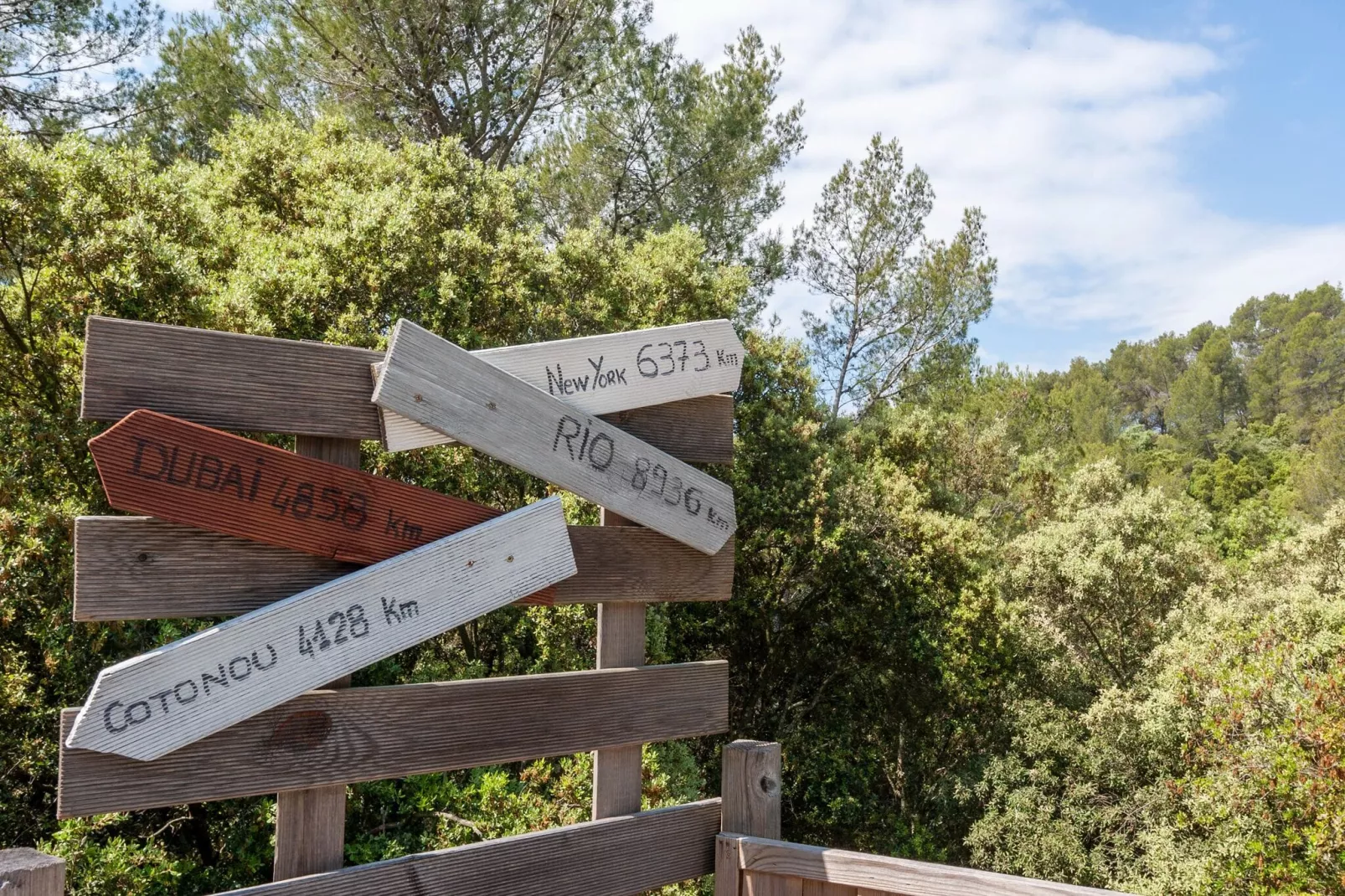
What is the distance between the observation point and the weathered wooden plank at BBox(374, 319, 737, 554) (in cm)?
168

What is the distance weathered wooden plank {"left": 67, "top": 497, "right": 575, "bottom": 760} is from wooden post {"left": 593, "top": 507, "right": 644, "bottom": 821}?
0.31 meters

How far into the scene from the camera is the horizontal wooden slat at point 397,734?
1.44 metres

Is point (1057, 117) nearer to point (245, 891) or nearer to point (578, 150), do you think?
point (578, 150)

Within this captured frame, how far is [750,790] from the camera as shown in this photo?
230 cm

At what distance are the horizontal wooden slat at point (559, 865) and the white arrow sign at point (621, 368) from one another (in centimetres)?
76

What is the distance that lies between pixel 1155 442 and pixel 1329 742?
3430cm

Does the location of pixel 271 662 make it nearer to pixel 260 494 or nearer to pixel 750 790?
pixel 260 494

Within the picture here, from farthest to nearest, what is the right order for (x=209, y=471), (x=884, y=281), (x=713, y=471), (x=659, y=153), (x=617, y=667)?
(x=884, y=281)
(x=659, y=153)
(x=713, y=471)
(x=617, y=667)
(x=209, y=471)

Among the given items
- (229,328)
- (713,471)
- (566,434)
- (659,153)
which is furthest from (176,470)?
(659,153)

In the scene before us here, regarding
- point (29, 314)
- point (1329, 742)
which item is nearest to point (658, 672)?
point (29, 314)

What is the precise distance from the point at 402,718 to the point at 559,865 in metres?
0.51

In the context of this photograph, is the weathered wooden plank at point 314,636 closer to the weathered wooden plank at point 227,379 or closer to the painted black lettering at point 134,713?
the painted black lettering at point 134,713

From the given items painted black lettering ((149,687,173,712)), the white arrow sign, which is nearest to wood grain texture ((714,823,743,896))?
the white arrow sign

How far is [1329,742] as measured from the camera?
18.6 feet
